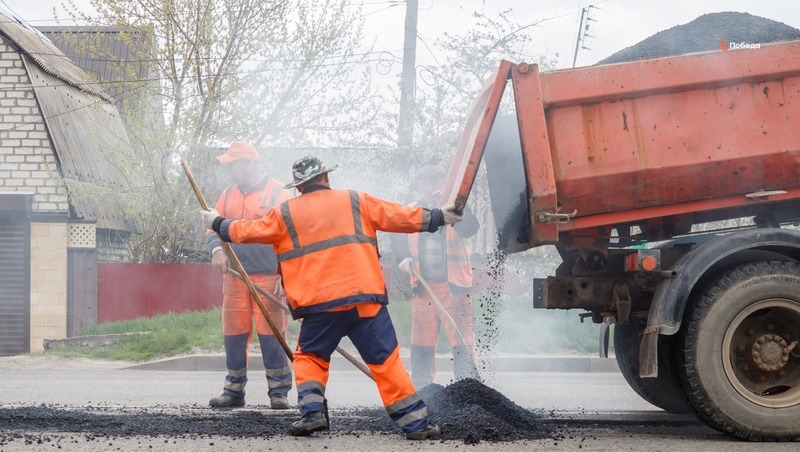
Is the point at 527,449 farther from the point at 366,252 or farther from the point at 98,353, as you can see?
the point at 98,353

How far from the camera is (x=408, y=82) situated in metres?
16.7

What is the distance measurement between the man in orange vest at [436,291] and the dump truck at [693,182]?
2587mm

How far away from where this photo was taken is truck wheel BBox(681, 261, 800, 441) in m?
5.02

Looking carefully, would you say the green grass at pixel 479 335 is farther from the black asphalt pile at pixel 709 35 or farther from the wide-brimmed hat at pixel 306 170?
the wide-brimmed hat at pixel 306 170

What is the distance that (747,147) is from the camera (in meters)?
5.21

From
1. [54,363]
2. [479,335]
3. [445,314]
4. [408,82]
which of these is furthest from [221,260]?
[408,82]

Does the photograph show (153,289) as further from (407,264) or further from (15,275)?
(407,264)

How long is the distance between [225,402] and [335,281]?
2118 millimetres

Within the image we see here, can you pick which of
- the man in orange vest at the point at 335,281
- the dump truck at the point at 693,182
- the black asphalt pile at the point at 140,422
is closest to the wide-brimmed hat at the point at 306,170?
the man in orange vest at the point at 335,281

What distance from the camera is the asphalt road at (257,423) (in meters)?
4.83

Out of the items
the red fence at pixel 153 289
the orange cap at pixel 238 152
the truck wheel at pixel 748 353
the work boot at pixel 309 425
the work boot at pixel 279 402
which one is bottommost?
the work boot at pixel 279 402

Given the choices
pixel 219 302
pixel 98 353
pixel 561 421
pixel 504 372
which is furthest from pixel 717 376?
pixel 219 302

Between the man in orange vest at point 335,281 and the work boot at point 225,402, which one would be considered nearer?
the man in orange vest at point 335,281

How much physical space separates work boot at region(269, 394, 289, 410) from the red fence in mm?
11622
